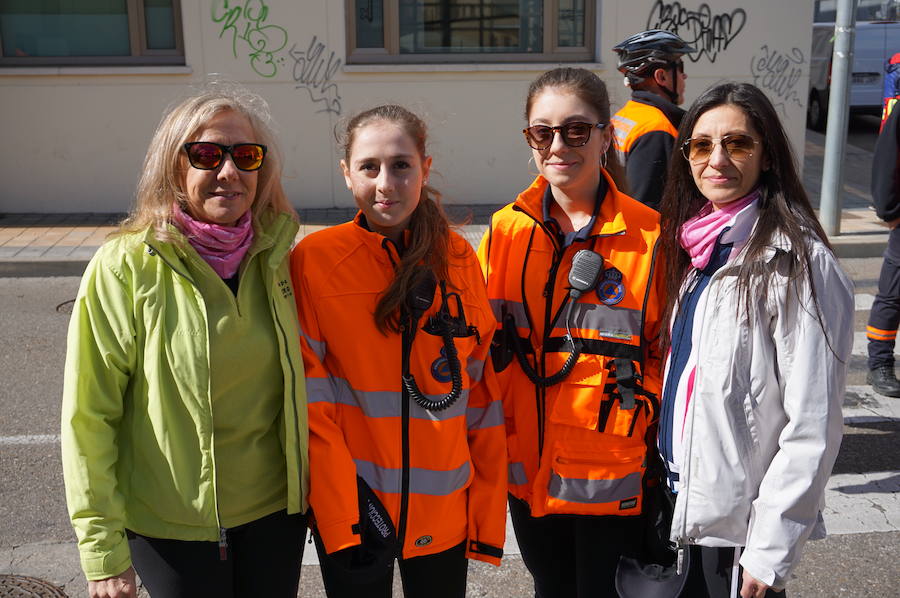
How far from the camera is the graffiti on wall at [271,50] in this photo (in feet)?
33.9

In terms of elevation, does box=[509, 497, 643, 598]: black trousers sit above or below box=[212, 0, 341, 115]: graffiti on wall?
below

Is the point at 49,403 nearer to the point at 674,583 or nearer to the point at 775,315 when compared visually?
the point at 674,583

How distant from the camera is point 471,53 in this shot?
11078 millimetres

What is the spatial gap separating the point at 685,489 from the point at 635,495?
268mm

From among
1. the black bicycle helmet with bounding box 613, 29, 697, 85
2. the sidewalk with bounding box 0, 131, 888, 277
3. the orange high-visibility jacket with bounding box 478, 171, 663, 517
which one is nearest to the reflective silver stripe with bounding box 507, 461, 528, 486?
the orange high-visibility jacket with bounding box 478, 171, 663, 517

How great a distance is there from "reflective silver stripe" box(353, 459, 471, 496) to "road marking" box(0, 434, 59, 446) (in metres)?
3.30

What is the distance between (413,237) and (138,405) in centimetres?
84

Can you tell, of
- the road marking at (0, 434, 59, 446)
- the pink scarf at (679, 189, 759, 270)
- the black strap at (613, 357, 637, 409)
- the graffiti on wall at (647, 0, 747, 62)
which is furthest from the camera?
the graffiti on wall at (647, 0, 747, 62)

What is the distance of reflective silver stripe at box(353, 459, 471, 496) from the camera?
7.80ft

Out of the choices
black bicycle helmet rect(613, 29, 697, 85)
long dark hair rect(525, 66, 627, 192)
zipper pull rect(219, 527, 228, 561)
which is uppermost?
black bicycle helmet rect(613, 29, 697, 85)

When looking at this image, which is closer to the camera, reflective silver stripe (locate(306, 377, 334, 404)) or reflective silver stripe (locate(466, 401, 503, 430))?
reflective silver stripe (locate(306, 377, 334, 404))

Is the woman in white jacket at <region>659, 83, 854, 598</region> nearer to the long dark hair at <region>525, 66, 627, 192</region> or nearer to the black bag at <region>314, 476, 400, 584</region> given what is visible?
the long dark hair at <region>525, 66, 627, 192</region>

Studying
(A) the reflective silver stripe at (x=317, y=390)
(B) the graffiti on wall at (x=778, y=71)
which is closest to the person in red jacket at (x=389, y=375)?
(A) the reflective silver stripe at (x=317, y=390)

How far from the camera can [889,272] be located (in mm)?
5668
